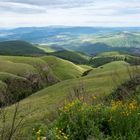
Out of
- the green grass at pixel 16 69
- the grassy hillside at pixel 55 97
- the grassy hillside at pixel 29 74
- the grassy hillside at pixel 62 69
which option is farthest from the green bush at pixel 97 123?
the grassy hillside at pixel 62 69

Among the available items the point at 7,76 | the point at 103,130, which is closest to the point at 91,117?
the point at 103,130

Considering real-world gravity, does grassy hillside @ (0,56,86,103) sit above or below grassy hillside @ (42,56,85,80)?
above

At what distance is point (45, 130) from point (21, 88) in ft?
327

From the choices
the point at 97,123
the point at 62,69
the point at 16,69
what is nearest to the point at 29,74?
the point at 16,69

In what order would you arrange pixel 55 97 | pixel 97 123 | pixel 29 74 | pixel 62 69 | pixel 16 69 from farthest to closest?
pixel 62 69, pixel 29 74, pixel 16 69, pixel 55 97, pixel 97 123

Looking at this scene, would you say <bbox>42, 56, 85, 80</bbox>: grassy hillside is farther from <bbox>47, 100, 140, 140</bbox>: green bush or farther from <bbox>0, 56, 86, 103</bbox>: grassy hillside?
<bbox>47, 100, 140, 140</bbox>: green bush

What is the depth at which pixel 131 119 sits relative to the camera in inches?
354

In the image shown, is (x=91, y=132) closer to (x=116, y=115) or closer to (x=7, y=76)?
(x=116, y=115)

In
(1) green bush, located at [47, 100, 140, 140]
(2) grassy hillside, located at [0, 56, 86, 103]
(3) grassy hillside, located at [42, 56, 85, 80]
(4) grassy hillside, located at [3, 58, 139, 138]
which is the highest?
(1) green bush, located at [47, 100, 140, 140]

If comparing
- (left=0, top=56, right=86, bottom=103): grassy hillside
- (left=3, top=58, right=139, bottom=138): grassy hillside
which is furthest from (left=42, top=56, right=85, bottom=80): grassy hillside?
(left=3, top=58, right=139, bottom=138): grassy hillside

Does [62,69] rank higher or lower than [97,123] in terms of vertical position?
lower

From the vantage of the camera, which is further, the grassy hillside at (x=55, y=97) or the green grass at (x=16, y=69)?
the green grass at (x=16, y=69)

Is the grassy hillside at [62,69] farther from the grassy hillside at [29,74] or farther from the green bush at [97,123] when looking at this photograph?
the green bush at [97,123]

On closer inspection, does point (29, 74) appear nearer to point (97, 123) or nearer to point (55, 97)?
point (55, 97)
